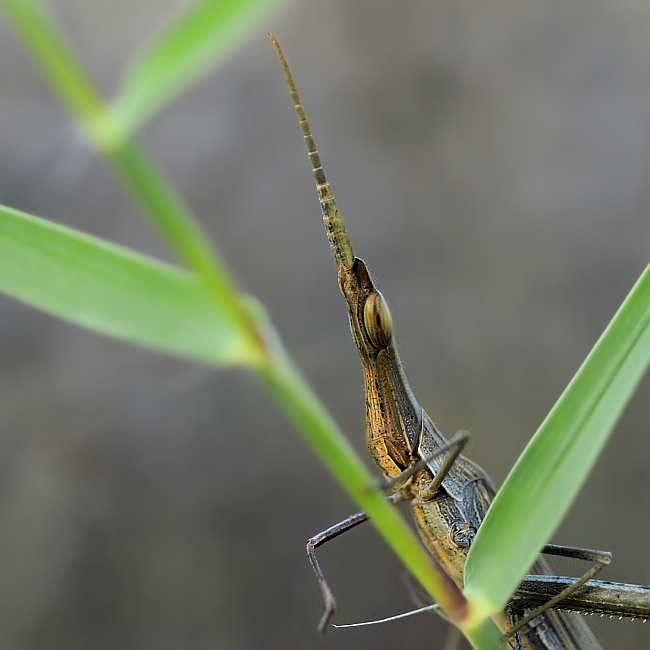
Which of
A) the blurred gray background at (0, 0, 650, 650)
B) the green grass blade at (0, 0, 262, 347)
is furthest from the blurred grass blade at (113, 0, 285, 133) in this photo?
the blurred gray background at (0, 0, 650, 650)

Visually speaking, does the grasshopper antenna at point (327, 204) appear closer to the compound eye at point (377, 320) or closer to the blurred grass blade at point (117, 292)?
the compound eye at point (377, 320)

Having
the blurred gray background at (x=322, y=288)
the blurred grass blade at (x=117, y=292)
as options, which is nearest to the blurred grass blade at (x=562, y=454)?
the blurred grass blade at (x=117, y=292)

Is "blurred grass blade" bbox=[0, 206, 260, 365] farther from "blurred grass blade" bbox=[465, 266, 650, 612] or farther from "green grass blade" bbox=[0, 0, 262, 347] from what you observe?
"blurred grass blade" bbox=[465, 266, 650, 612]

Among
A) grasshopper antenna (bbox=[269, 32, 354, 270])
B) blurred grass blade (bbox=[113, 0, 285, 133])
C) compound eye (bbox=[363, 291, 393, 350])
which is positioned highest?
grasshopper antenna (bbox=[269, 32, 354, 270])

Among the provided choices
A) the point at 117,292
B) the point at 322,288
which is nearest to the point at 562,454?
the point at 117,292

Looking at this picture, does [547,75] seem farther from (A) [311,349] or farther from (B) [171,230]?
(B) [171,230]
